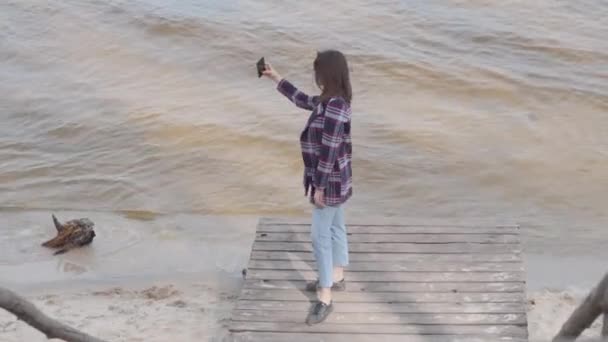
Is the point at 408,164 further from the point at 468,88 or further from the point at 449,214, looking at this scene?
the point at 468,88

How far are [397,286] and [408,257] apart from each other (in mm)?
421

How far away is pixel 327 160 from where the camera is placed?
5004 millimetres

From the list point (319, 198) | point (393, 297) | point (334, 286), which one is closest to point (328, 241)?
point (319, 198)

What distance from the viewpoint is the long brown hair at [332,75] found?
4805mm

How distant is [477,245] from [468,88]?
278 inches

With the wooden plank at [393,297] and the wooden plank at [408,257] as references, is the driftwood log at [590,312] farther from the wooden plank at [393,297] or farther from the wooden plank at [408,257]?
the wooden plank at [408,257]

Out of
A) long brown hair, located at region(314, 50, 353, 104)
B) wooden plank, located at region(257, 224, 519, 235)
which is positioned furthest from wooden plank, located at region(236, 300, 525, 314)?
long brown hair, located at region(314, 50, 353, 104)

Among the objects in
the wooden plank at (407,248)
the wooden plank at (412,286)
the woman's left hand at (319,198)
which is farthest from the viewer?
the wooden plank at (407,248)

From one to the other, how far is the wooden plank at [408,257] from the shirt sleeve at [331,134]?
142 cm

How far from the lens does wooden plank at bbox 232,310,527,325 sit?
5500 mm

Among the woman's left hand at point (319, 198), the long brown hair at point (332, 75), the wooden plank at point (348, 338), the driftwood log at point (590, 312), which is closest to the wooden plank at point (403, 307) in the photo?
the wooden plank at point (348, 338)

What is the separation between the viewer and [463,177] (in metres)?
10.3

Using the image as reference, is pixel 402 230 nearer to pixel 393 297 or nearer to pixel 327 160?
pixel 393 297

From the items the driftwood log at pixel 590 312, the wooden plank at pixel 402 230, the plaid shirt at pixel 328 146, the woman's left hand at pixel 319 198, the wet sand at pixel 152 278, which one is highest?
the driftwood log at pixel 590 312
